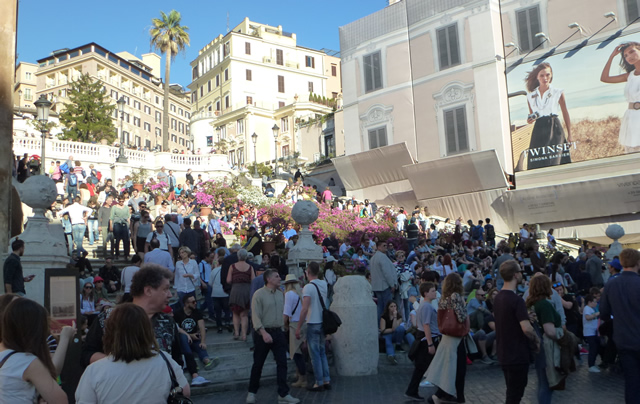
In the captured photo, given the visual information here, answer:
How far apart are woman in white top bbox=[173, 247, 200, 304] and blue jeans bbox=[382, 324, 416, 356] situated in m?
3.64

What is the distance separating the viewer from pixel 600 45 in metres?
25.4

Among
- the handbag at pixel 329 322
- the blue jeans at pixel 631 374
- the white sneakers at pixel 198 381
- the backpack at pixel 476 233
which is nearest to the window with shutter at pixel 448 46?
the backpack at pixel 476 233

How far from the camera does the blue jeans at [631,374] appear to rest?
538 centimetres

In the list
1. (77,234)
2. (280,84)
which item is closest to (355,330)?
(77,234)

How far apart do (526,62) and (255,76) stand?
132 feet

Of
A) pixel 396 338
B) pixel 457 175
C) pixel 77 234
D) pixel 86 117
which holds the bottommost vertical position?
pixel 396 338

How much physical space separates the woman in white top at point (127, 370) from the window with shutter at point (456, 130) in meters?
28.1

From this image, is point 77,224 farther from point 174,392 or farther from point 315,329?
point 174,392

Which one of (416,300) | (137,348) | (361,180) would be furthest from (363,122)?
(137,348)

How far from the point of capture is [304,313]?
27.7 feet

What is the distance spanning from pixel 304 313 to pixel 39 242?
391 centimetres

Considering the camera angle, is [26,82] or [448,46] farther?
[26,82]

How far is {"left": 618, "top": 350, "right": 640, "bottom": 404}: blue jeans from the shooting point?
5.38 meters

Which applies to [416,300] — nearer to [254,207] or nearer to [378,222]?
[378,222]
